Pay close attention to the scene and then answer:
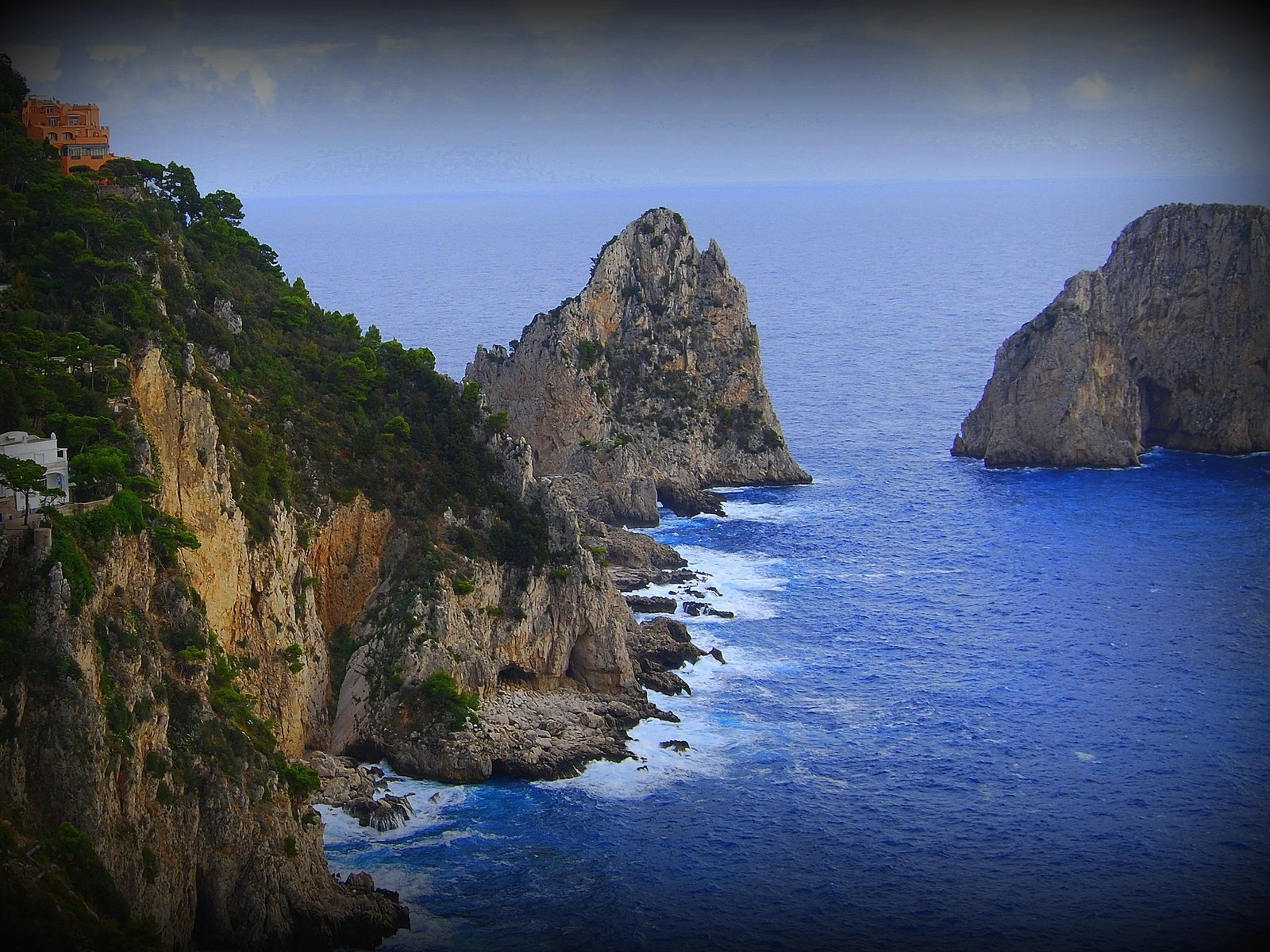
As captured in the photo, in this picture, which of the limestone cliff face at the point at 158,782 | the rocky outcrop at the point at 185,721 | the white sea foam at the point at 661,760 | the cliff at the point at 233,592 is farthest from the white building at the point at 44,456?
the white sea foam at the point at 661,760

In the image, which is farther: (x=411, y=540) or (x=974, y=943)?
(x=411, y=540)

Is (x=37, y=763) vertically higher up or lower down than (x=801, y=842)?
higher up

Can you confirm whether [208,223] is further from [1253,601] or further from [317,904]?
[1253,601]

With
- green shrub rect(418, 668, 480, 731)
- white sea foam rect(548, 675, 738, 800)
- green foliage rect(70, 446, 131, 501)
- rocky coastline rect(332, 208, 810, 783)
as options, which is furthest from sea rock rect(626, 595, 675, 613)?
green foliage rect(70, 446, 131, 501)

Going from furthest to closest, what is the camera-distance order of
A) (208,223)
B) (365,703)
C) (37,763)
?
(208,223)
(365,703)
(37,763)

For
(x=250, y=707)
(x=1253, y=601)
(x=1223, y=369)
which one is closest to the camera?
(x=250, y=707)

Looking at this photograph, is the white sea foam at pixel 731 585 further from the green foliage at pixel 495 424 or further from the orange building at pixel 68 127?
the orange building at pixel 68 127

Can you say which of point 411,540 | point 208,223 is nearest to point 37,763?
point 411,540
